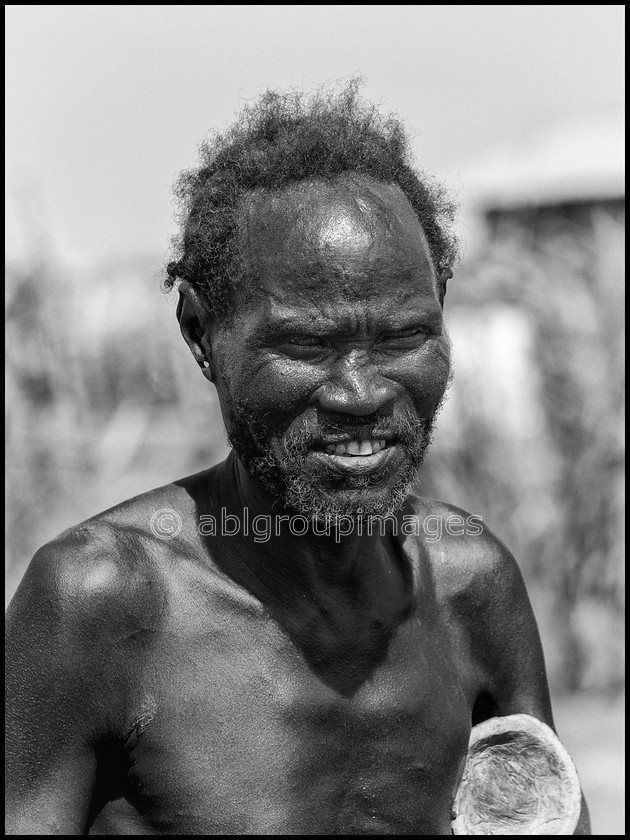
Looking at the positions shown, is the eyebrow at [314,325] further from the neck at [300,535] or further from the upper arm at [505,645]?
the upper arm at [505,645]

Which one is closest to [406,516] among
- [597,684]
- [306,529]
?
[306,529]

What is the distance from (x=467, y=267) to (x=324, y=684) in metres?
5.21

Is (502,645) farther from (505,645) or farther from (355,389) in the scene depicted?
(355,389)

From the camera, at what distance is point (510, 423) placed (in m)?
7.57

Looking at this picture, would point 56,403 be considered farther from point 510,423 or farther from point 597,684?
point 597,684

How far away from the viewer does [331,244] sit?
2.28 meters

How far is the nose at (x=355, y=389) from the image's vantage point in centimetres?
227

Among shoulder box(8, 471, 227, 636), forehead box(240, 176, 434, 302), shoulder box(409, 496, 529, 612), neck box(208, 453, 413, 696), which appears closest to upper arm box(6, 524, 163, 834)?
shoulder box(8, 471, 227, 636)

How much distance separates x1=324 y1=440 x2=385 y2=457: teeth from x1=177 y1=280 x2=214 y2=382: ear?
1.29ft

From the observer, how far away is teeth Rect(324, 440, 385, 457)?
234 cm

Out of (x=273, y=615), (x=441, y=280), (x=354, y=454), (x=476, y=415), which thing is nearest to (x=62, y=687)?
(x=273, y=615)

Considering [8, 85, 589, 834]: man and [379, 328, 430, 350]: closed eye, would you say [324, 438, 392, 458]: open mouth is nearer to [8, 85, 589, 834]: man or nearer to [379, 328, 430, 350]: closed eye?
[8, 85, 589, 834]: man

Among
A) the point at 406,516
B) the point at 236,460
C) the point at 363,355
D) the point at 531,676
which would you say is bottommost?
the point at 531,676

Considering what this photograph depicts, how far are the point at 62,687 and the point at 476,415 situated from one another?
5.47 meters
